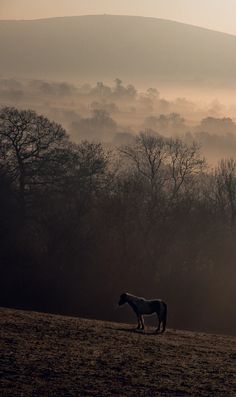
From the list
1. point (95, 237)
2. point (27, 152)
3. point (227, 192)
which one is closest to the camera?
point (95, 237)

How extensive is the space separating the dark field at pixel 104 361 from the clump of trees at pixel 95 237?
19635 millimetres

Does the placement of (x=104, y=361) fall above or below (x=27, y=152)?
below

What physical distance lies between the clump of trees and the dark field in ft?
64.4

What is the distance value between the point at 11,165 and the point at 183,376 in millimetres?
38937

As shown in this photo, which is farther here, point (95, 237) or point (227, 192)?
point (227, 192)

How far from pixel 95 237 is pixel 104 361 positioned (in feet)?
106

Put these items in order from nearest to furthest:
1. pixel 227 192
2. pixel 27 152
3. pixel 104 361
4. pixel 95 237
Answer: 1. pixel 104 361
2. pixel 95 237
3. pixel 27 152
4. pixel 227 192

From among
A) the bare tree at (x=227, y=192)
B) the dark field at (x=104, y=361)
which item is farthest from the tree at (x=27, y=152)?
the dark field at (x=104, y=361)

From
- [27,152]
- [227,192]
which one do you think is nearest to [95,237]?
[27,152]

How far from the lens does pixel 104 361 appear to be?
20672 mm

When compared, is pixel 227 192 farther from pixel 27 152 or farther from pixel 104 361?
pixel 104 361

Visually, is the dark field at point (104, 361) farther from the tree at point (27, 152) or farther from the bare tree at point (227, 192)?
the bare tree at point (227, 192)

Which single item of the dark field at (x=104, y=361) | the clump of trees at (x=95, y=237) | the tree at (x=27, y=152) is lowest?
the dark field at (x=104, y=361)

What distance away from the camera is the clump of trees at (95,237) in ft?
159
